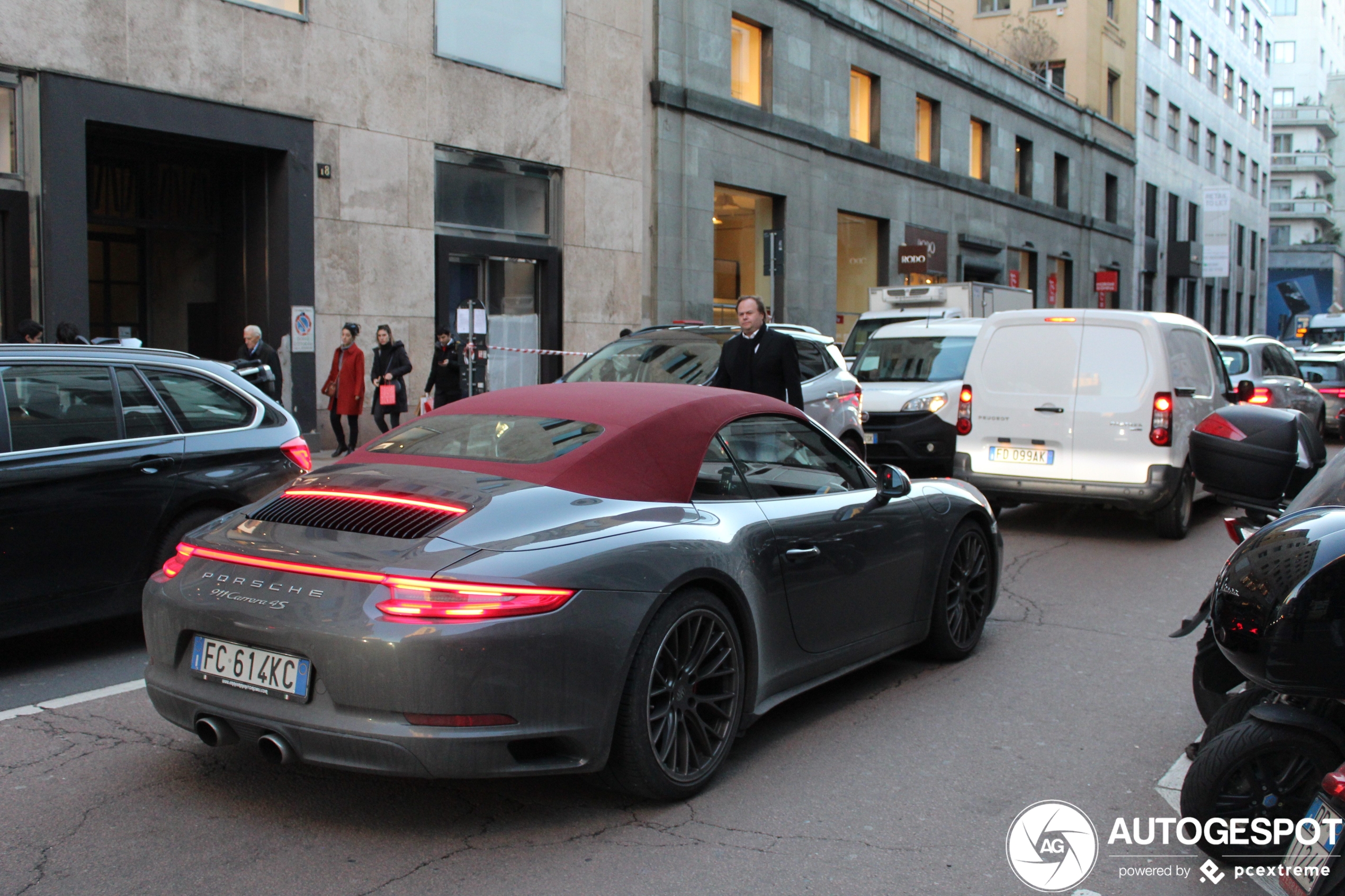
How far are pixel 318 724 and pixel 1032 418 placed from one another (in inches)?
310

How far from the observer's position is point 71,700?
17.1ft

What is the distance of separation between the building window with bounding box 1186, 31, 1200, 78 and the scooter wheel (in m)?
Result: 55.1

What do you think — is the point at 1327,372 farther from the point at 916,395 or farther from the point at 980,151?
the point at 980,151

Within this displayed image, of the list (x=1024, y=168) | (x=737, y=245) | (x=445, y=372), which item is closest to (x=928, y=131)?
(x=1024, y=168)

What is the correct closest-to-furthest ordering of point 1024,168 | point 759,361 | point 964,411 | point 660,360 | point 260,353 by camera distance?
1. point 759,361
2. point 964,411
3. point 660,360
4. point 260,353
5. point 1024,168

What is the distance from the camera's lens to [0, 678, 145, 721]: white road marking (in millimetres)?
4996

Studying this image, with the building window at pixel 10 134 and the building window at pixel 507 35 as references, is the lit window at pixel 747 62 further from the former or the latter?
the building window at pixel 10 134

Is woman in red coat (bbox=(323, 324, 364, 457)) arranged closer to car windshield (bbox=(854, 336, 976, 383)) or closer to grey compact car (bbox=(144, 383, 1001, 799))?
car windshield (bbox=(854, 336, 976, 383))

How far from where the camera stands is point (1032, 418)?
10.1 meters

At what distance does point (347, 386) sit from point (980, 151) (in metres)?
24.3

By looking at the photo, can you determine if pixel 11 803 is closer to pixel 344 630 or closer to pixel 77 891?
pixel 77 891

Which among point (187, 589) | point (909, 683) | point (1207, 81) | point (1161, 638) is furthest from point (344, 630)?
point (1207, 81)

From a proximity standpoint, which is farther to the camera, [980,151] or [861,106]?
[980,151]

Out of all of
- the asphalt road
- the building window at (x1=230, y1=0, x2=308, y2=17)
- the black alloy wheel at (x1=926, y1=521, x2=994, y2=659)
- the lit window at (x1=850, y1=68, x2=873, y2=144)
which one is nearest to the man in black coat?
the black alloy wheel at (x1=926, y1=521, x2=994, y2=659)
